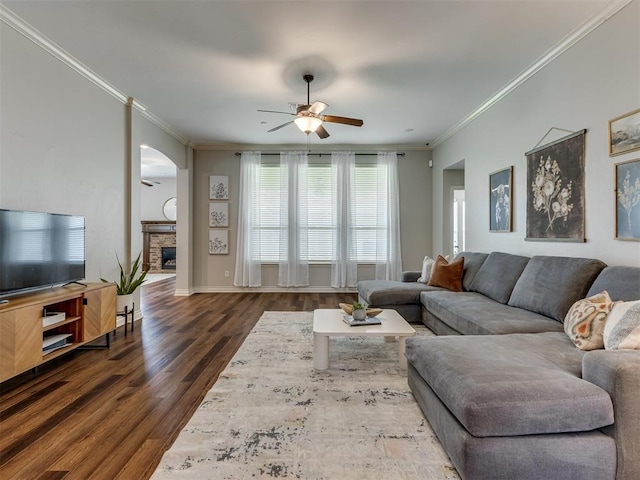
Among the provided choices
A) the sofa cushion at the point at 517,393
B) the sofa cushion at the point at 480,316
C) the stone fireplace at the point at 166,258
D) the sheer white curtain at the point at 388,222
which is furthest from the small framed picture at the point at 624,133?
the stone fireplace at the point at 166,258

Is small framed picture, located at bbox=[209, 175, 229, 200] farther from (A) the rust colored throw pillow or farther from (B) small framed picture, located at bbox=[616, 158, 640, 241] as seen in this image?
(B) small framed picture, located at bbox=[616, 158, 640, 241]

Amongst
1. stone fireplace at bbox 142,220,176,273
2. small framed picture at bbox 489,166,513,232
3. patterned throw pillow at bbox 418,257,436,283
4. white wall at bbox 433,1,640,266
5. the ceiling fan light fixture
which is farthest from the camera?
stone fireplace at bbox 142,220,176,273

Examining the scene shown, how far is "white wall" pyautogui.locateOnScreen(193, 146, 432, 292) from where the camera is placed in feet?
20.7

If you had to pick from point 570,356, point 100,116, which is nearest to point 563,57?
point 570,356

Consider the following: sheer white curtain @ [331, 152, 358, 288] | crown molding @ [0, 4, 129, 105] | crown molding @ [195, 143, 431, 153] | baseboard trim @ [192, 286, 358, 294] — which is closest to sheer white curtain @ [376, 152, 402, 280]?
crown molding @ [195, 143, 431, 153]

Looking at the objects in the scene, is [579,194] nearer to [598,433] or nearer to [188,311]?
[598,433]

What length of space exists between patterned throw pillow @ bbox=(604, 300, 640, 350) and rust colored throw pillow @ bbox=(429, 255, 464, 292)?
2.20m

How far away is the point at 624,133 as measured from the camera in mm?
2338

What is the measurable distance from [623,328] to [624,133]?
5.08 ft

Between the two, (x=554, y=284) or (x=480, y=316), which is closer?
(x=554, y=284)

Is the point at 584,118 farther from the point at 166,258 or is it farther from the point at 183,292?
the point at 166,258

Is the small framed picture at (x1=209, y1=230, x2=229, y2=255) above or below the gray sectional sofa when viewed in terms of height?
above

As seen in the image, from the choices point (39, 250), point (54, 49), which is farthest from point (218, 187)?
point (39, 250)

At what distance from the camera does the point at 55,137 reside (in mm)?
3051
